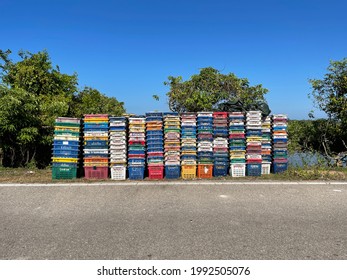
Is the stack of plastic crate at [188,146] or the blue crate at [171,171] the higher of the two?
the stack of plastic crate at [188,146]

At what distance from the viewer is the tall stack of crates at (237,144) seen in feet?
24.5

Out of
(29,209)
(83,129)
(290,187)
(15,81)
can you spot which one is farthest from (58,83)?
(290,187)

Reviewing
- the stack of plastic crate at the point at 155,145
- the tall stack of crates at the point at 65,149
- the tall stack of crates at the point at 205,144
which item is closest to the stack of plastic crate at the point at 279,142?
the tall stack of crates at the point at 205,144

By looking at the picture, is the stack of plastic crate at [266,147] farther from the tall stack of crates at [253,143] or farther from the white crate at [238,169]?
the white crate at [238,169]

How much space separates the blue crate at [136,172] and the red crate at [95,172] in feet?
2.14

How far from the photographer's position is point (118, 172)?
728 cm

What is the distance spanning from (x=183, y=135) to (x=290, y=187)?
9.68 feet

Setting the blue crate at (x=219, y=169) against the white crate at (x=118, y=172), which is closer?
the white crate at (x=118, y=172)

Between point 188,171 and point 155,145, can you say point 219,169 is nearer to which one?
point 188,171

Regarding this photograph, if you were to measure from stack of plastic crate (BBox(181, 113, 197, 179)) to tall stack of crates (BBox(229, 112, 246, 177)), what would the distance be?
1031 mm

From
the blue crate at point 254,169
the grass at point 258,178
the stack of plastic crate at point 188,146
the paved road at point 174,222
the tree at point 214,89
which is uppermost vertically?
the tree at point 214,89

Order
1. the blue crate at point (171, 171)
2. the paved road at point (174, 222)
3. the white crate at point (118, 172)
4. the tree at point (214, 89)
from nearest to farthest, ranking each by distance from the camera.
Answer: the paved road at point (174, 222) < the white crate at point (118, 172) < the blue crate at point (171, 171) < the tree at point (214, 89)

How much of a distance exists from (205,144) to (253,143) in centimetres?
134

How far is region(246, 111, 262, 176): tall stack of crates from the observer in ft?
24.6
